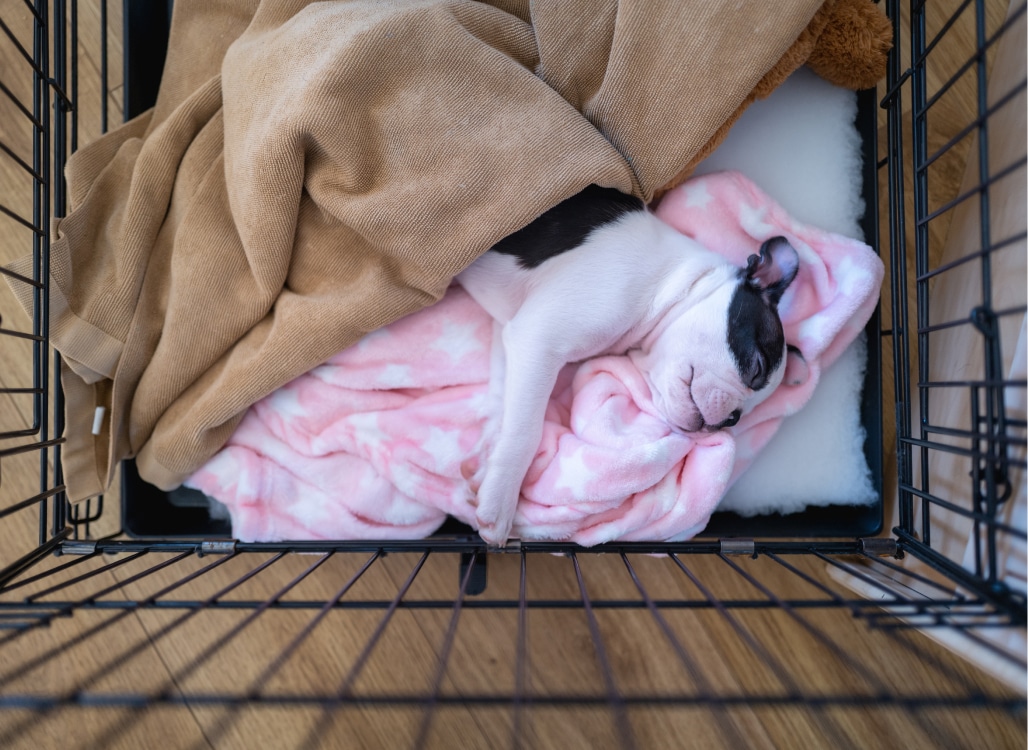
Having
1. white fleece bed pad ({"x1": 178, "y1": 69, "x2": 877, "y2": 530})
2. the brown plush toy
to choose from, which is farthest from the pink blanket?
the brown plush toy

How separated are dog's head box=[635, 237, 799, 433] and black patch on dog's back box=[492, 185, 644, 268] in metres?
0.20

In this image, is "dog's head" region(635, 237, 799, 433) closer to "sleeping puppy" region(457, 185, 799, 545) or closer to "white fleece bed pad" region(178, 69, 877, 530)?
"sleeping puppy" region(457, 185, 799, 545)

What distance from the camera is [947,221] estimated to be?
150cm

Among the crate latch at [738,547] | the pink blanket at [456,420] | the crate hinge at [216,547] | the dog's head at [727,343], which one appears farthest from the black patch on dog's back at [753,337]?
the crate hinge at [216,547]

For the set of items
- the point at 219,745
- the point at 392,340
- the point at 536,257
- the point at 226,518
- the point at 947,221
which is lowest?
the point at 219,745

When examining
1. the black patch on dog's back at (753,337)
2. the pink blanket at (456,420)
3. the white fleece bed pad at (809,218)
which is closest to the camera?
the black patch on dog's back at (753,337)

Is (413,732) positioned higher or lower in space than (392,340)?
lower

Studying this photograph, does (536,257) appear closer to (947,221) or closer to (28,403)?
(947,221)

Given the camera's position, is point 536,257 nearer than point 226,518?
Yes

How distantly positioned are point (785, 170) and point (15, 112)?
1.62 meters

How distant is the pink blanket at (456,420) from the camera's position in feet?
4.05

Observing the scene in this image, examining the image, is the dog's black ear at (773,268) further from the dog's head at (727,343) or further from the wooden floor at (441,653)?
the wooden floor at (441,653)

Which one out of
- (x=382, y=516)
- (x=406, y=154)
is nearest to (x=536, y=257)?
(x=406, y=154)

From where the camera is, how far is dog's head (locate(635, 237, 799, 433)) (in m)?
1.12
